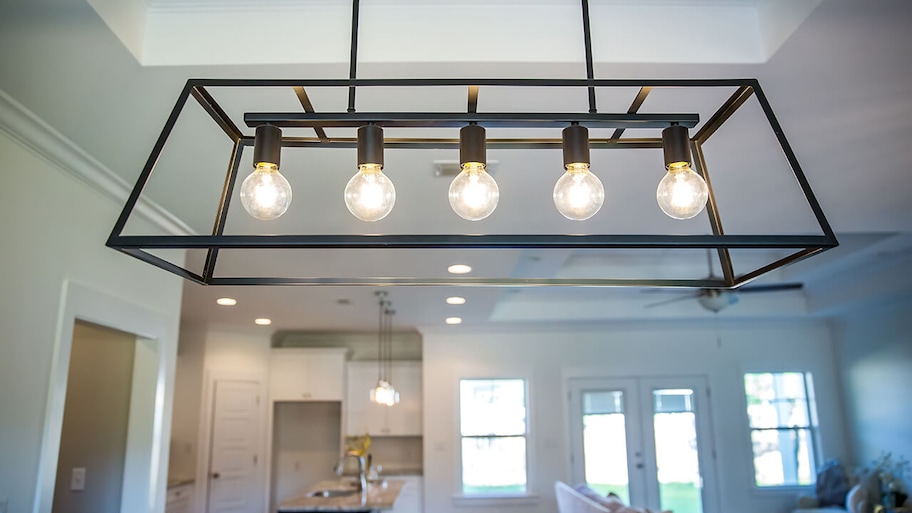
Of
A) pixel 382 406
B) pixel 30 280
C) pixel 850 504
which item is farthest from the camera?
pixel 382 406

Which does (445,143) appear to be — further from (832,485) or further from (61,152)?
(832,485)

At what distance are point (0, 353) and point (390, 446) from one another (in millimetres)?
6241

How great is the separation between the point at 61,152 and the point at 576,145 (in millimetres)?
2075

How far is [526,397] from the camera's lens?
7520mm

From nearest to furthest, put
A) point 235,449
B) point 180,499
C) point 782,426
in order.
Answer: point 180,499
point 235,449
point 782,426

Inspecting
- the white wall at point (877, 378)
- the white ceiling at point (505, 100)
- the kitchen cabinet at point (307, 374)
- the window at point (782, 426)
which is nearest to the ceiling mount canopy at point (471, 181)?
the white ceiling at point (505, 100)

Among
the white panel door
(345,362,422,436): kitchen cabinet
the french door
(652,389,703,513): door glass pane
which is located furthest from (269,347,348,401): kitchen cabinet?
(652,389,703,513): door glass pane

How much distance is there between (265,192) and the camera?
127 centimetres

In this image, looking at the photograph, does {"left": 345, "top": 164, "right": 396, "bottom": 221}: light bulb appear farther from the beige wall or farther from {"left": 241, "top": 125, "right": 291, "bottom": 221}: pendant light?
the beige wall

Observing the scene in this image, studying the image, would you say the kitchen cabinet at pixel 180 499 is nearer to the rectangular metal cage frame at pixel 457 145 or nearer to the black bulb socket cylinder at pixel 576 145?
the rectangular metal cage frame at pixel 457 145

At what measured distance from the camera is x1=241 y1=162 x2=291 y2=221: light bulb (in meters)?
1.26

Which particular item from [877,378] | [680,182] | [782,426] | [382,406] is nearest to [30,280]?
[680,182]

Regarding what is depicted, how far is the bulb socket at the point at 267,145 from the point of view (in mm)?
1275

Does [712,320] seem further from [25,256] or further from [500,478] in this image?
[25,256]
